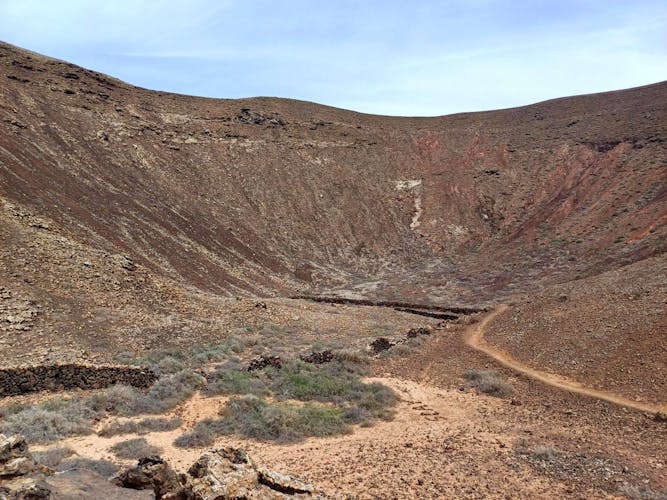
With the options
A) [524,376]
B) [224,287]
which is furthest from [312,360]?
[224,287]

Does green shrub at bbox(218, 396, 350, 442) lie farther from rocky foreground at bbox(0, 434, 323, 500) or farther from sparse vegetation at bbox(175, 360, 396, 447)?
rocky foreground at bbox(0, 434, 323, 500)

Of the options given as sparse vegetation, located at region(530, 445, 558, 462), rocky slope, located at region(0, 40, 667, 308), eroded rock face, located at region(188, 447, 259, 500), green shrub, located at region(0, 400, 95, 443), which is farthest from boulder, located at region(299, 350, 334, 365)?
rocky slope, located at region(0, 40, 667, 308)

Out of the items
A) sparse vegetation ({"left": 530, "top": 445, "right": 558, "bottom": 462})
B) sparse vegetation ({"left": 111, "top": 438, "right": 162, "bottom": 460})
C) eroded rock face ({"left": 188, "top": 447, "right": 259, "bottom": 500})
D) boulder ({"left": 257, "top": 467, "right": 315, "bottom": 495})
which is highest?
eroded rock face ({"left": 188, "top": 447, "right": 259, "bottom": 500})

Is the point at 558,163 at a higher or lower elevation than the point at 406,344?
higher

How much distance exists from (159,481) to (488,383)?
Result: 358 inches

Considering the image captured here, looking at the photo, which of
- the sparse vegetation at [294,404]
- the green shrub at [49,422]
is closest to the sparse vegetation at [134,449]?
the sparse vegetation at [294,404]

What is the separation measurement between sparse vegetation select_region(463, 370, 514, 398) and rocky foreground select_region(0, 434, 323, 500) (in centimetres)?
821

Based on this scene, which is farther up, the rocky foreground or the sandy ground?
the rocky foreground

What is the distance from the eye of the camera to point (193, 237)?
118 feet

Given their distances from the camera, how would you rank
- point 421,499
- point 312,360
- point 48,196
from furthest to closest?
point 48,196
point 312,360
point 421,499

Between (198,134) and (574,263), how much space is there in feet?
116

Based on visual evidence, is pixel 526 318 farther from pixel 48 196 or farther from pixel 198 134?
pixel 198 134

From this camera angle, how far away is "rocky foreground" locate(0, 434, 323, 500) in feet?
20.3

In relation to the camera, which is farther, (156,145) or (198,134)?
(198,134)
